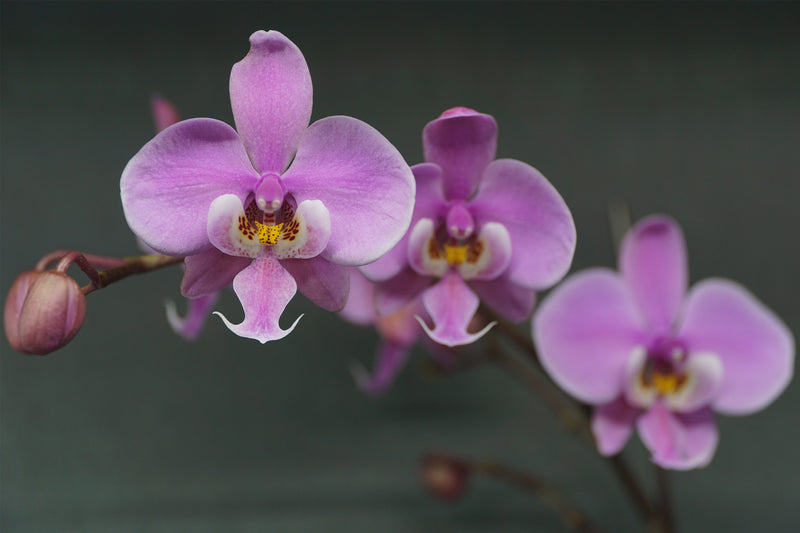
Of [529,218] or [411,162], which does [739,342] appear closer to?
[529,218]

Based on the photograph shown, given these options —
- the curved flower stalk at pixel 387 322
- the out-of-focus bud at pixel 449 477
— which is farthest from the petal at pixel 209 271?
the out-of-focus bud at pixel 449 477

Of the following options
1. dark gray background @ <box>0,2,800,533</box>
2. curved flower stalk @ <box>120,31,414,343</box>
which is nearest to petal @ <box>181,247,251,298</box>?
curved flower stalk @ <box>120,31,414,343</box>

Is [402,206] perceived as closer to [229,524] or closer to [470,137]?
[470,137]

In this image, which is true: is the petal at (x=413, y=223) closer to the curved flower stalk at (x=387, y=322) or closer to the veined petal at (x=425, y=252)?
the veined petal at (x=425, y=252)

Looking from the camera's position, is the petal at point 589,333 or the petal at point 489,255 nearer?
the petal at point 489,255

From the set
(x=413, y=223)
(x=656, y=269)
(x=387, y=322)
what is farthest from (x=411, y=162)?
(x=413, y=223)

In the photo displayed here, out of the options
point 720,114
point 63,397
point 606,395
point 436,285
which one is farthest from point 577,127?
point 63,397

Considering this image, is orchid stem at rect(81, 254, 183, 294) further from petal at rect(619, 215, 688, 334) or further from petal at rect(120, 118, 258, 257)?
petal at rect(619, 215, 688, 334)
